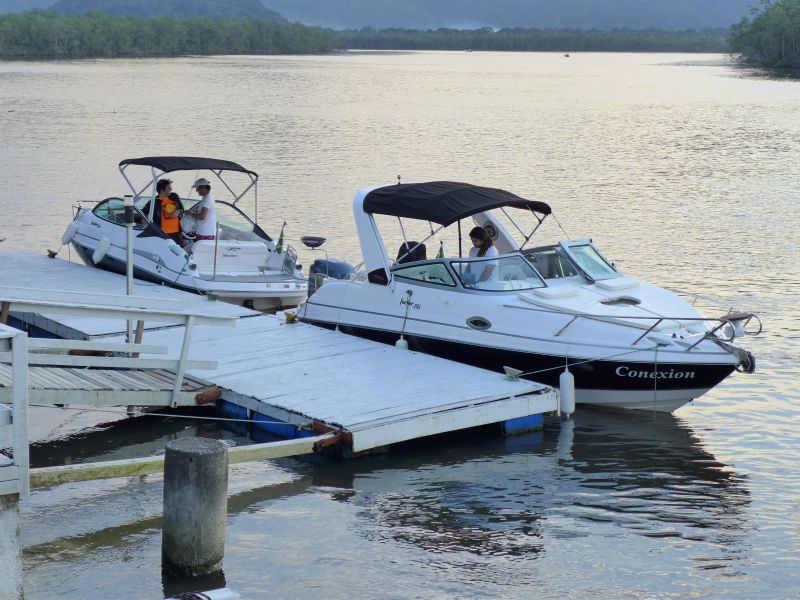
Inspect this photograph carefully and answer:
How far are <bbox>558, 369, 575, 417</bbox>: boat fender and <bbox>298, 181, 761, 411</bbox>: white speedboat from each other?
1.53 ft

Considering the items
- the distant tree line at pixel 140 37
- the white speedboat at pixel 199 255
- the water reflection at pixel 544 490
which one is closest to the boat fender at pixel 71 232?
the white speedboat at pixel 199 255

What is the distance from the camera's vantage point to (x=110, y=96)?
233 ft

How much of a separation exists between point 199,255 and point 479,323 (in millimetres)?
6052

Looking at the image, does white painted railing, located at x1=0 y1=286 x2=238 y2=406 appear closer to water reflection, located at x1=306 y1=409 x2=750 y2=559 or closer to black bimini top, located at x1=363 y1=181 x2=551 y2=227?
water reflection, located at x1=306 y1=409 x2=750 y2=559

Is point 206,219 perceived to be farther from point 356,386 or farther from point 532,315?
point 532,315

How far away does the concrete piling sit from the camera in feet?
29.1

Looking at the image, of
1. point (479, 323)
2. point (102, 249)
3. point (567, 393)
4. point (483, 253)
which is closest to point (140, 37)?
point (102, 249)

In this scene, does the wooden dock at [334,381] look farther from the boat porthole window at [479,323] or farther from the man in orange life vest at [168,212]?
the man in orange life vest at [168,212]

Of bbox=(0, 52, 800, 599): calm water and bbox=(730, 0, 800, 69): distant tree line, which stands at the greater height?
bbox=(730, 0, 800, 69): distant tree line

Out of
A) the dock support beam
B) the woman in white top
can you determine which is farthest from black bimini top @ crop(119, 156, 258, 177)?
the dock support beam

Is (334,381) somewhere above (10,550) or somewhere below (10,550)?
above

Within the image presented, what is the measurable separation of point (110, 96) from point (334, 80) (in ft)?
97.5

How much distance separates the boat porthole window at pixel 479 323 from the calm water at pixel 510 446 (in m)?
1.49

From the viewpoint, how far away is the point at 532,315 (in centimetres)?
1402
